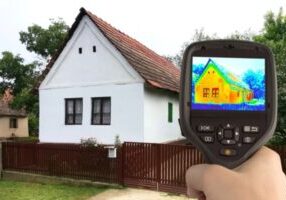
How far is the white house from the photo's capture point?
17.2m

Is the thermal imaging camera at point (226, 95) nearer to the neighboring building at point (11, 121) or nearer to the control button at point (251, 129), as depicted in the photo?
the control button at point (251, 129)

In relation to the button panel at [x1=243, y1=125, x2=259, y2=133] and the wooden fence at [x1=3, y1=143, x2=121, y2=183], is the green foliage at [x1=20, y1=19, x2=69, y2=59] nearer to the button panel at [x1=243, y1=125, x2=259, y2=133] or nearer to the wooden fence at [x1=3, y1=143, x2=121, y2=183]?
Answer: the wooden fence at [x1=3, y1=143, x2=121, y2=183]

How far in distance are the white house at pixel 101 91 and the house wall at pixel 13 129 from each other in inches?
1015

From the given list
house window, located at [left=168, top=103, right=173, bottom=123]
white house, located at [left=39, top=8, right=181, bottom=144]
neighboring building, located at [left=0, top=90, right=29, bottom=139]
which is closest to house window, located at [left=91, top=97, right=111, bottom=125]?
white house, located at [left=39, top=8, right=181, bottom=144]

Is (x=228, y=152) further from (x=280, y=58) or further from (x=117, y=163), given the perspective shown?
(x=280, y=58)

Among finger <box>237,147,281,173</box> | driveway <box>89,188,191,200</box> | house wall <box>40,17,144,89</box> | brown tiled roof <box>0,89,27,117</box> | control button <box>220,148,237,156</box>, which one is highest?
house wall <box>40,17,144,89</box>

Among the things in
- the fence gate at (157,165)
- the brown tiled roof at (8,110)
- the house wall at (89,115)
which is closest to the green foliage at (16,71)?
the brown tiled roof at (8,110)

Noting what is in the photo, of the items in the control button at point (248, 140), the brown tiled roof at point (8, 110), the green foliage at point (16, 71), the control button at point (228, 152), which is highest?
the green foliage at point (16, 71)

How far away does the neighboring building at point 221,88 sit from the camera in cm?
144

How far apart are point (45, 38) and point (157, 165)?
2977cm

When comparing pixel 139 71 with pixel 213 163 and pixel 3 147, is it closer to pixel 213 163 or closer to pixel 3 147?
pixel 3 147

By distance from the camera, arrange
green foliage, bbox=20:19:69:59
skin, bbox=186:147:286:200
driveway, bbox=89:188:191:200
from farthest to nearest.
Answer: green foliage, bbox=20:19:69:59
driveway, bbox=89:188:191:200
skin, bbox=186:147:286:200

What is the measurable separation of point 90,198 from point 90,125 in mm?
6950

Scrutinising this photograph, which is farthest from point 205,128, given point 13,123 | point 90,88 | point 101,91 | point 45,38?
point 13,123
